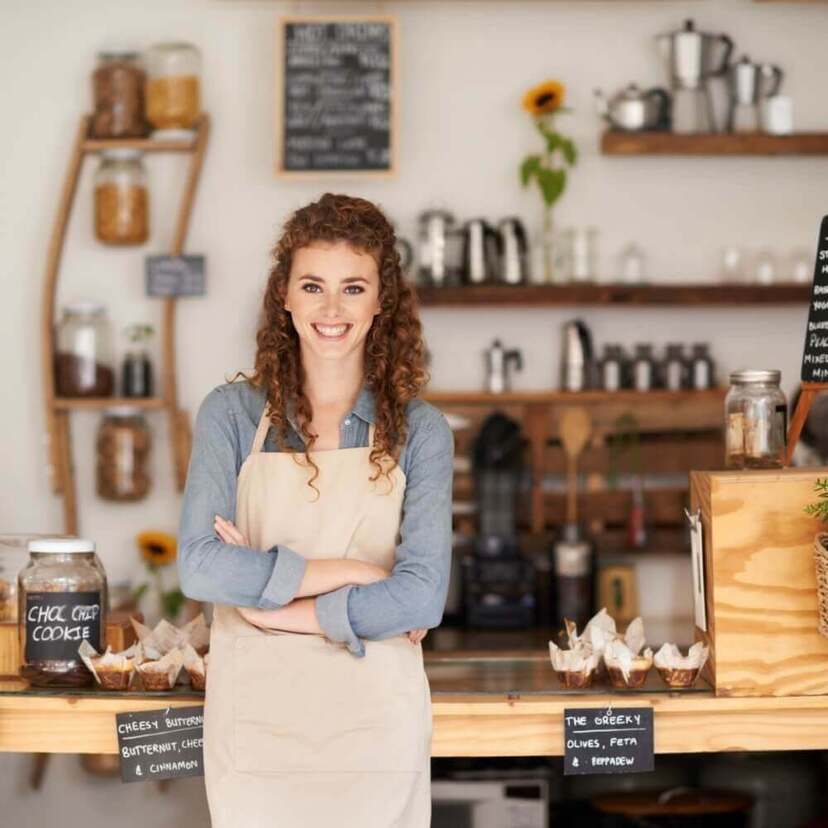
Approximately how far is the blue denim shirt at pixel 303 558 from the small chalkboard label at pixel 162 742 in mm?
259

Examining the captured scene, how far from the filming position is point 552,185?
13.1 feet

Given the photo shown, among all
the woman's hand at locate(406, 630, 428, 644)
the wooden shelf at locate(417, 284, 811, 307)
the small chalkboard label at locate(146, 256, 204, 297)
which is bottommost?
the woman's hand at locate(406, 630, 428, 644)

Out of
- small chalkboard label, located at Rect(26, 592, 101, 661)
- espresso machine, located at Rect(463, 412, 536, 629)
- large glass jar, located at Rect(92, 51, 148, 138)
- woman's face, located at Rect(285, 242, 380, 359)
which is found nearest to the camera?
woman's face, located at Rect(285, 242, 380, 359)

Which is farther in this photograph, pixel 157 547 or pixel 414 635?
pixel 157 547

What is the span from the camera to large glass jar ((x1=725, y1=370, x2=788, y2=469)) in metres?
2.04

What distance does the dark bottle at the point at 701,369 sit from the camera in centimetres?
406

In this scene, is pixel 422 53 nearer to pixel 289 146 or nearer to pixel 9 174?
Result: pixel 289 146

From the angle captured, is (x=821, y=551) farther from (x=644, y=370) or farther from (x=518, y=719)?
(x=644, y=370)

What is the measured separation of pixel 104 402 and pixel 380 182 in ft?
3.60

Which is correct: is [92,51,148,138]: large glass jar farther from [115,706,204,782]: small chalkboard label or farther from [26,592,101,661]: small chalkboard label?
[115,706,204,782]: small chalkboard label

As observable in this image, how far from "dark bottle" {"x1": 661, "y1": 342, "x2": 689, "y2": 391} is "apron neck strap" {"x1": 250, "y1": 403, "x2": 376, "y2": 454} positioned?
236cm

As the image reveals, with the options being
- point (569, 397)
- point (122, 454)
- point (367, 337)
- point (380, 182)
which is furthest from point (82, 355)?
point (367, 337)

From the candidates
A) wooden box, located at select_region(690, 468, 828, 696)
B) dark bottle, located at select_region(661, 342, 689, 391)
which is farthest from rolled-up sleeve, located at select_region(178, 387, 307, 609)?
dark bottle, located at select_region(661, 342, 689, 391)

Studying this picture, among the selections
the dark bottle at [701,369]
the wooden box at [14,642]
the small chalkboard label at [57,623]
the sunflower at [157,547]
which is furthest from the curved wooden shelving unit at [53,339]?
the small chalkboard label at [57,623]
